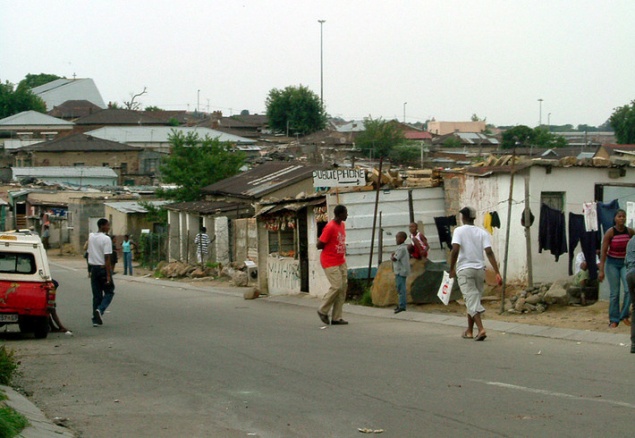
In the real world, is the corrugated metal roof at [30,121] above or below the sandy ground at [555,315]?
above

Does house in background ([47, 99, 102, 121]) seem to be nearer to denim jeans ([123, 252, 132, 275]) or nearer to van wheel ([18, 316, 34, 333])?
denim jeans ([123, 252, 132, 275])

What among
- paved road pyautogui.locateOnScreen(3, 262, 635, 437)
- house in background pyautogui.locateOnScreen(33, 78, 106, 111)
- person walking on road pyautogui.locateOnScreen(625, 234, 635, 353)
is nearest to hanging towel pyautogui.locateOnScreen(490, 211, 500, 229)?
paved road pyautogui.locateOnScreen(3, 262, 635, 437)

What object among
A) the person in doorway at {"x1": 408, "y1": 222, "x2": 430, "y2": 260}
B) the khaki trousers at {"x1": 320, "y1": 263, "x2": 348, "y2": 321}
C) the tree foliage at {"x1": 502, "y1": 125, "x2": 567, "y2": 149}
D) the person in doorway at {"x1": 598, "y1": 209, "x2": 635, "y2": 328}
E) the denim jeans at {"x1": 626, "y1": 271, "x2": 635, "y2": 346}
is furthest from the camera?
the tree foliage at {"x1": 502, "y1": 125, "x2": 567, "y2": 149}

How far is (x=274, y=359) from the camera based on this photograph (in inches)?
449

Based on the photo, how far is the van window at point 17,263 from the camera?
47.6 feet

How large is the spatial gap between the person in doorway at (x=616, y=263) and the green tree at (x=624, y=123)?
2126 inches

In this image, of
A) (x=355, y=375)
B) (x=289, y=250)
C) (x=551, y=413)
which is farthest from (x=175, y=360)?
(x=289, y=250)

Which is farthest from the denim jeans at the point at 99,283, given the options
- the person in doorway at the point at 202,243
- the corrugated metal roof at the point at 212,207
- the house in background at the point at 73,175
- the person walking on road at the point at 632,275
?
the house in background at the point at 73,175

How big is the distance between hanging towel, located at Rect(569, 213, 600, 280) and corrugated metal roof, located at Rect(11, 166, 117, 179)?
190 ft

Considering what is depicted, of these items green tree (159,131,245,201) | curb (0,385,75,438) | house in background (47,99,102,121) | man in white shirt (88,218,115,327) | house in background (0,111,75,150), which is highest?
house in background (47,99,102,121)

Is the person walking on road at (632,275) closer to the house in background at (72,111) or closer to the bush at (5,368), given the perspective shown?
the bush at (5,368)

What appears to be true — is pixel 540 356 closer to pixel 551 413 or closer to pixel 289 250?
pixel 551 413

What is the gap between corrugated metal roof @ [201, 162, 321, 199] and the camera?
3403cm

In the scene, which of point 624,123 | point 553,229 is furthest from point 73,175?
point 553,229
